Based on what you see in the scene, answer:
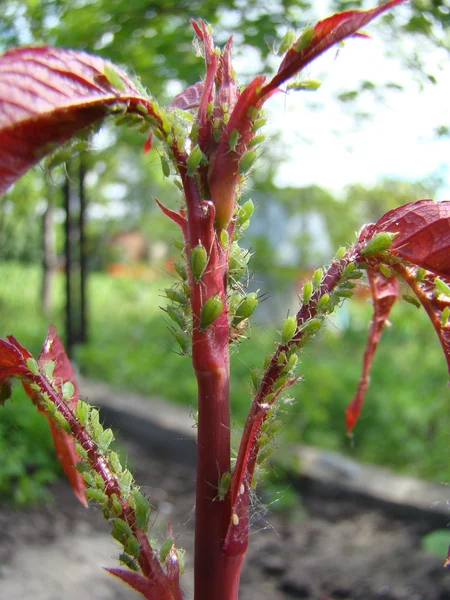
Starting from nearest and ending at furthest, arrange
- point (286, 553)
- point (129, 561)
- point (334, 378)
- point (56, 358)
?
point (129, 561)
point (56, 358)
point (286, 553)
point (334, 378)

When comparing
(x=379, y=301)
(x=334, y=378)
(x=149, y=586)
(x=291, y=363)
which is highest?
(x=334, y=378)

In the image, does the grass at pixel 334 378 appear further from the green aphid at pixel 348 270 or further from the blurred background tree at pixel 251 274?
the green aphid at pixel 348 270

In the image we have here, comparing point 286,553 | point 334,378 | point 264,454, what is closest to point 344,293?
point 264,454

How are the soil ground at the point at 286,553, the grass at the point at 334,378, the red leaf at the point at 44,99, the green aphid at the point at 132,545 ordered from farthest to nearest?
the grass at the point at 334,378, the soil ground at the point at 286,553, the green aphid at the point at 132,545, the red leaf at the point at 44,99

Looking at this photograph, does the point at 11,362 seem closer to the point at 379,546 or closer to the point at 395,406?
the point at 379,546

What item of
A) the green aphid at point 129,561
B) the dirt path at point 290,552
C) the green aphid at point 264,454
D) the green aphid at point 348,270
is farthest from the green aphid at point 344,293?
the dirt path at point 290,552

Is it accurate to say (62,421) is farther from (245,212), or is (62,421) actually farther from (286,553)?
(286,553)

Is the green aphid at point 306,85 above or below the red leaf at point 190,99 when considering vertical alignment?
below
